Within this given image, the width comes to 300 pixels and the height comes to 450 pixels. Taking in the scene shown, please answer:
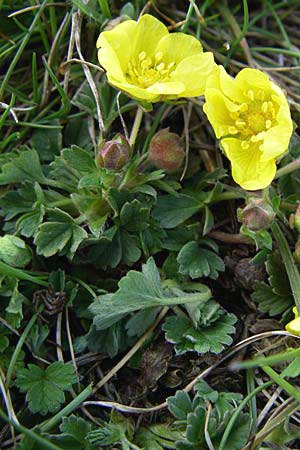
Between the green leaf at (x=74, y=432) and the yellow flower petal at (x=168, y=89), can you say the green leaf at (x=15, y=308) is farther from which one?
the yellow flower petal at (x=168, y=89)

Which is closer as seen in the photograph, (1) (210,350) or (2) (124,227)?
(1) (210,350)

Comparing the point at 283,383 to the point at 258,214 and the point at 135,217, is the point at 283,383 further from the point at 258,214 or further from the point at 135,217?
the point at 135,217

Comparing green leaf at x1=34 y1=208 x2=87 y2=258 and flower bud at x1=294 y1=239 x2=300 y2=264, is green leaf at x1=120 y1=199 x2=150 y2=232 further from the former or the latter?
flower bud at x1=294 y1=239 x2=300 y2=264

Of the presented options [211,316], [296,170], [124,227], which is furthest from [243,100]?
[211,316]

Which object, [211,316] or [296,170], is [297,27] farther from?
[211,316]

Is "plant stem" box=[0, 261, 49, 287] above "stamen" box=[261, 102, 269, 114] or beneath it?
beneath

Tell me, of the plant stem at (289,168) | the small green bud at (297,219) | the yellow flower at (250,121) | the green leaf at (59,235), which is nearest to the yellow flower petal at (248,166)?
the yellow flower at (250,121)

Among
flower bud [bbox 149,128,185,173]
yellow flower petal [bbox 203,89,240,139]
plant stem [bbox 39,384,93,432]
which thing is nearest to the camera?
plant stem [bbox 39,384,93,432]

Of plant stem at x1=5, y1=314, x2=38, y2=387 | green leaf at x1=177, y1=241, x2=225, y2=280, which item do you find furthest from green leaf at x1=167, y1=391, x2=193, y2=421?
plant stem at x1=5, y1=314, x2=38, y2=387
